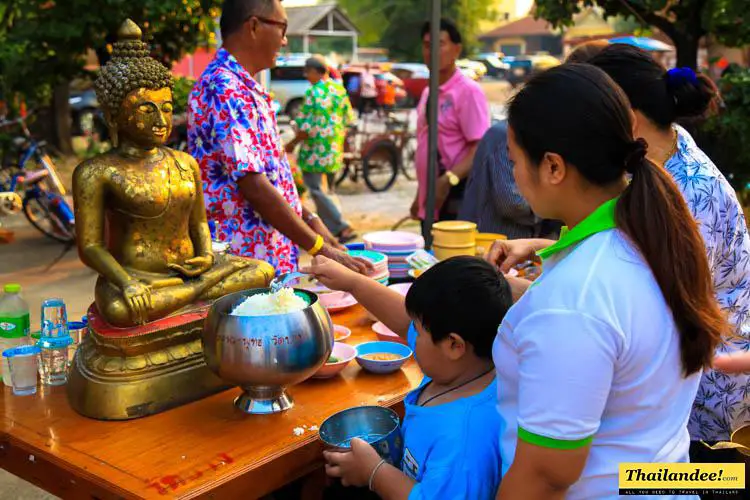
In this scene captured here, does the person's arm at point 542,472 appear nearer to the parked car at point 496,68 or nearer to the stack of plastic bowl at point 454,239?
the stack of plastic bowl at point 454,239

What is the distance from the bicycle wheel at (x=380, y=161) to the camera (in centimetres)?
1012

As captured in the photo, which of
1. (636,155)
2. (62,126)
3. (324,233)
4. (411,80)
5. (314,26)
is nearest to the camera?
(636,155)

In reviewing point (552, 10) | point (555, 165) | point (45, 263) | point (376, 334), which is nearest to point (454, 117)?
point (376, 334)

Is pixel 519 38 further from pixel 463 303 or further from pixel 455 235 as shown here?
pixel 463 303

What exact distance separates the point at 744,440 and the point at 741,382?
0.19 meters

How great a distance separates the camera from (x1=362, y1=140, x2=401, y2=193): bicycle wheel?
1012cm

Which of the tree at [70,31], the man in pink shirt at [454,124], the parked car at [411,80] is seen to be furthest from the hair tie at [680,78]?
the parked car at [411,80]

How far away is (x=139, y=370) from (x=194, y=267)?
34cm

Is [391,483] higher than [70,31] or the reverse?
the reverse

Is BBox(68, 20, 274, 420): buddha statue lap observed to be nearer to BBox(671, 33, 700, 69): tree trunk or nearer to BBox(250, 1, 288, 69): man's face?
BBox(250, 1, 288, 69): man's face

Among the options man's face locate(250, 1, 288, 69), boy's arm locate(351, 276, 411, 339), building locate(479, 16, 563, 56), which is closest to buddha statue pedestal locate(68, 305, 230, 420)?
boy's arm locate(351, 276, 411, 339)

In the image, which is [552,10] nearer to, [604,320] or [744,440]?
[744,440]

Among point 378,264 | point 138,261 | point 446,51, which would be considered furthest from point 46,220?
point 138,261

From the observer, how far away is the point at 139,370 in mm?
1772
